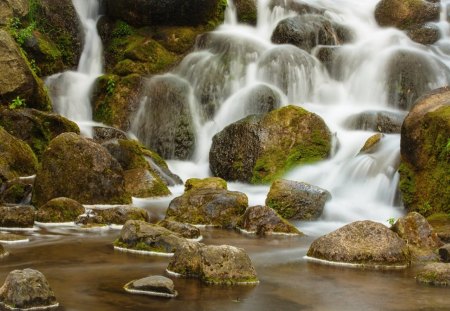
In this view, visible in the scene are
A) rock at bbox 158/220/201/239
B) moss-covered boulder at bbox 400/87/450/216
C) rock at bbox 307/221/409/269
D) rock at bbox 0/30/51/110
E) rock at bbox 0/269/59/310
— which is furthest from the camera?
rock at bbox 0/30/51/110

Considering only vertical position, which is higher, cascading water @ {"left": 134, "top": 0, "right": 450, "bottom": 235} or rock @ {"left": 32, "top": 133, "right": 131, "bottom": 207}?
cascading water @ {"left": 134, "top": 0, "right": 450, "bottom": 235}

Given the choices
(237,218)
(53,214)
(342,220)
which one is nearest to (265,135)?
(342,220)

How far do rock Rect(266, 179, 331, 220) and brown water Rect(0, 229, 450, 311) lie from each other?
9.86ft

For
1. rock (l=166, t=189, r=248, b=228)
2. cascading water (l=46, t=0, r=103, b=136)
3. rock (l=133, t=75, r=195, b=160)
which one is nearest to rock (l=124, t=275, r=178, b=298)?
rock (l=166, t=189, r=248, b=228)

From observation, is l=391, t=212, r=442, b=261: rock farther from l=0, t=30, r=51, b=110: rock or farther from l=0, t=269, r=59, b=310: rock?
l=0, t=30, r=51, b=110: rock

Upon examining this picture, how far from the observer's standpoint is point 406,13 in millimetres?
26750

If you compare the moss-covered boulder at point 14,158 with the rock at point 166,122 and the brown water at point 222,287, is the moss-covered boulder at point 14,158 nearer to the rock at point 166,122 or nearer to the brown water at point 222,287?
the brown water at point 222,287

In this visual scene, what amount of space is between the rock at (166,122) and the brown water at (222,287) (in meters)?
10.3

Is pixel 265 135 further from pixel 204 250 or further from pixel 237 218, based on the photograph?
pixel 204 250

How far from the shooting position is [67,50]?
23.4 m

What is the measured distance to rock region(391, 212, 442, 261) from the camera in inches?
351

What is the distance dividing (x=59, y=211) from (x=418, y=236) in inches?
223

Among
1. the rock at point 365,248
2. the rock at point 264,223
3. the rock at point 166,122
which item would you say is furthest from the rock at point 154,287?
the rock at point 166,122

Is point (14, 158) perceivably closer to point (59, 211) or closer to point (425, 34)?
point (59, 211)
